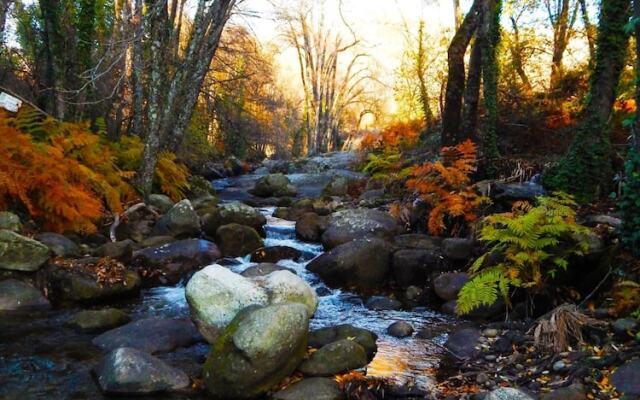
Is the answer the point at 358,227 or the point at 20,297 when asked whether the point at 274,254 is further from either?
the point at 20,297

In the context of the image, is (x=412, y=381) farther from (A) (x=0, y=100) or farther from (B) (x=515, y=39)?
(B) (x=515, y=39)

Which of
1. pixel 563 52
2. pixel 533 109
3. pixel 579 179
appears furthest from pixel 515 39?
pixel 579 179

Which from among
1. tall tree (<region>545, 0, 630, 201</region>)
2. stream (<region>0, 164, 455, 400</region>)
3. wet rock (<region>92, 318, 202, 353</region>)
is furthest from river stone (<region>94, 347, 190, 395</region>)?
tall tree (<region>545, 0, 630, 201</region>)

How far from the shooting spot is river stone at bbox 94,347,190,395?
4863 mm

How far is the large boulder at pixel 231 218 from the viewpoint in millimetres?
10812

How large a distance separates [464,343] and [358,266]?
9.22 ft

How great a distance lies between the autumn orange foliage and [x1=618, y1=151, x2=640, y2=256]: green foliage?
299cm

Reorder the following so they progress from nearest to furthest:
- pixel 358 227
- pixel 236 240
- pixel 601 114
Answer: pixel 601 114 < pixel 236 240 < pixel 358 227

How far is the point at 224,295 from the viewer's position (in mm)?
5977

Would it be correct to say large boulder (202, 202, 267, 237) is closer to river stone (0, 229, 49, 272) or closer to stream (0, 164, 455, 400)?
stream (0, 164, 455, 400)

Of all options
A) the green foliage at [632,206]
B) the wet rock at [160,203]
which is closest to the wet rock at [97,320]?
the wet rock at [160,203]

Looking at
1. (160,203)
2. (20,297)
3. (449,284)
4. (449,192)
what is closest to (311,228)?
(449,192)

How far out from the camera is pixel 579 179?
9008mm

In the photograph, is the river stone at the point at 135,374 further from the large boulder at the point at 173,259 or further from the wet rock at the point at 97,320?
the large boulder at the point at 173,259
